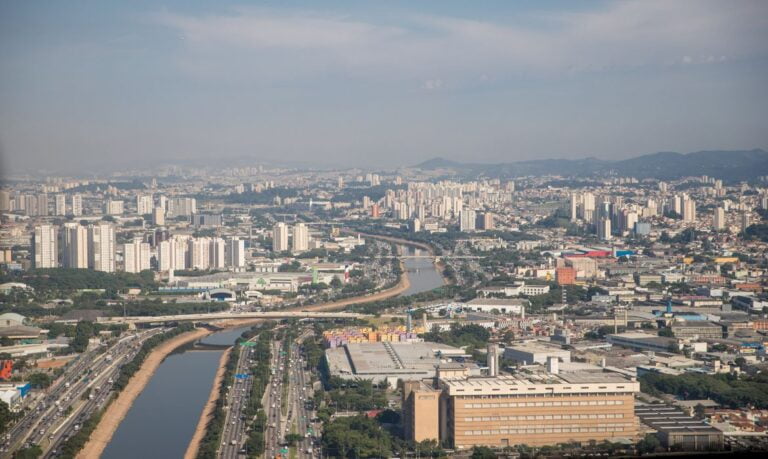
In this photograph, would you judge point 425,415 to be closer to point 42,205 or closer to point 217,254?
point 217,254

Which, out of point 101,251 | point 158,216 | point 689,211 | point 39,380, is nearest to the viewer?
point 39,380

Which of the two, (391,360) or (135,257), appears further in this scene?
(135,257)

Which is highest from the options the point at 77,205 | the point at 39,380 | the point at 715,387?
the point at 77,205

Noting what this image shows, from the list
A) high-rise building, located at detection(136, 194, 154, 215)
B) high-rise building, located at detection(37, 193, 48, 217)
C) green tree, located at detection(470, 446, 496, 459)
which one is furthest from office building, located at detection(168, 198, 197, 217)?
green tree, located at detection(470, 446, 496, 459)

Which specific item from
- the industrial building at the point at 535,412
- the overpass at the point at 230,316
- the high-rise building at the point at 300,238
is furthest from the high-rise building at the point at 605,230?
the industrial building at the point at 535,412

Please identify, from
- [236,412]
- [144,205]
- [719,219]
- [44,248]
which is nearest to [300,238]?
[44,248]

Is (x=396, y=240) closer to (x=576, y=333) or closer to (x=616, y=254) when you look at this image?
(x=616, y=254)
